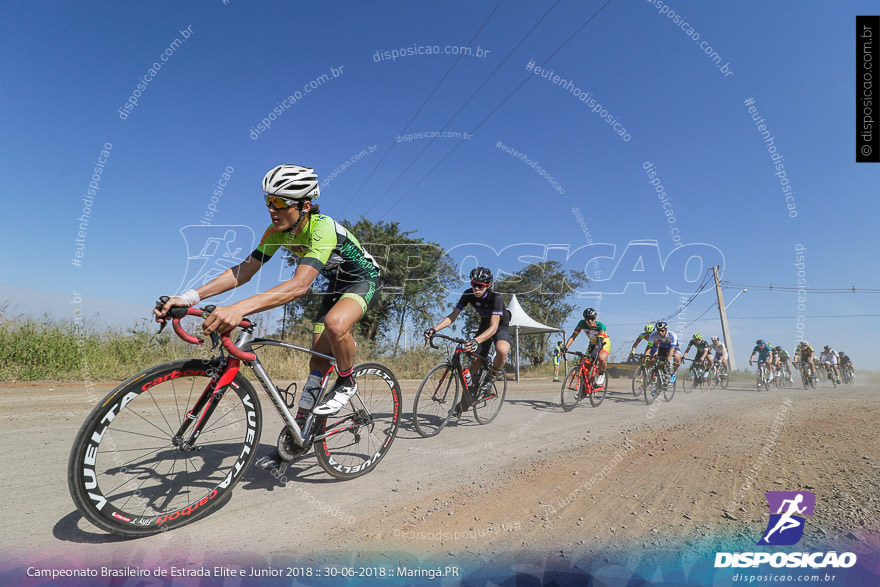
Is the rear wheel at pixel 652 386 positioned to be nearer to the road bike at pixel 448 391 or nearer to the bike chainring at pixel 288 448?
the road bike at pixel 448 391

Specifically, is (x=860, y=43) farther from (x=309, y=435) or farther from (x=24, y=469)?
(x=24, y=469)

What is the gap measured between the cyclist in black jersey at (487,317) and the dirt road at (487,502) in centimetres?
144

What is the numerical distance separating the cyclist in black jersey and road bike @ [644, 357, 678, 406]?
5.44 metres

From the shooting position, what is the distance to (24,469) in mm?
3088

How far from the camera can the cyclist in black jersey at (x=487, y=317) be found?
19.6 ft

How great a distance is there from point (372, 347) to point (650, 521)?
13590 mm

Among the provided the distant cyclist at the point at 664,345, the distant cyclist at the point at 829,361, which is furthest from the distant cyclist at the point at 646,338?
the distant cyclist at the point at 829,361

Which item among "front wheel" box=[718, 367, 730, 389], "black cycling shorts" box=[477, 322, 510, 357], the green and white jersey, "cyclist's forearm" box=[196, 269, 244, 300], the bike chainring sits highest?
the green and white jersey

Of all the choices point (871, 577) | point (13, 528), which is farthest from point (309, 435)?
point (871, 577)

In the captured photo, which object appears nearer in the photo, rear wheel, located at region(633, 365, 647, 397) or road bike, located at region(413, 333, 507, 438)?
road bike, located at region(413, 333, 507, 438)

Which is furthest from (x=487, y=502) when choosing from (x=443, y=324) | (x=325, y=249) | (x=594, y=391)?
(x=594, y=391)

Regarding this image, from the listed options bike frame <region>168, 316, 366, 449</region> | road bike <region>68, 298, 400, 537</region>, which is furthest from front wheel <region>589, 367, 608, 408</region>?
bike frame <region>168, 316, 366, 449</region>

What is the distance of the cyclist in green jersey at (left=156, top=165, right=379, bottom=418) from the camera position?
105 inches

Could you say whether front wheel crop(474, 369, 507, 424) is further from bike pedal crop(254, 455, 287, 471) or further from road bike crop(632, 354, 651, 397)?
road bike crop(632, 354, 651, 397)
